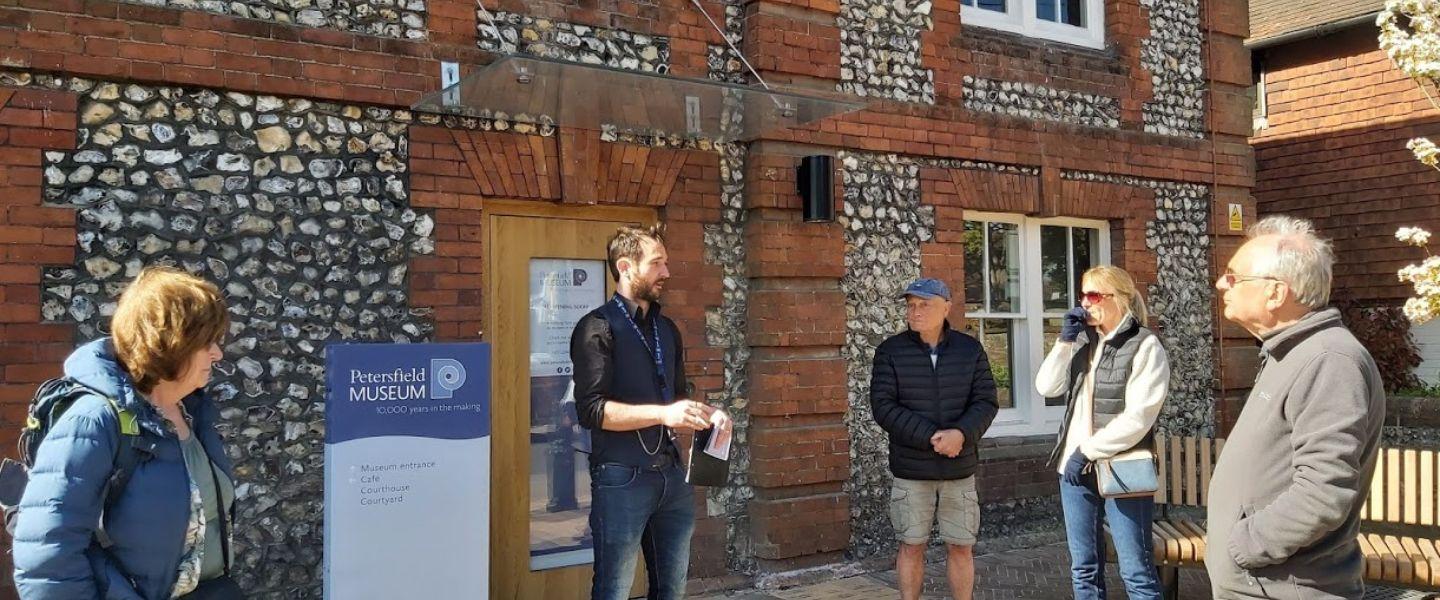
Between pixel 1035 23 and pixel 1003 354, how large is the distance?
2476 mm

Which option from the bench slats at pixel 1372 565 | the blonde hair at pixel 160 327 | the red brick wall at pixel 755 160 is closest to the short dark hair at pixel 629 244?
the red brick wall at pixel 755 160

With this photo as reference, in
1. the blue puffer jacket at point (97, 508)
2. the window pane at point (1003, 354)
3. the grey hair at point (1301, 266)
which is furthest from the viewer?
the window pane at point (1003, 354)

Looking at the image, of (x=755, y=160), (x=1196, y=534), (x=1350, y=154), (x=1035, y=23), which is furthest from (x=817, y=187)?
(x=1350, y=154)

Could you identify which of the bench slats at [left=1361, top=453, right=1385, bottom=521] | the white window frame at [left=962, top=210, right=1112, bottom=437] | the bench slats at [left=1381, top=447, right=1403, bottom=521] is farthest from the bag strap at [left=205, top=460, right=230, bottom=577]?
the bench slats at [left=1381, top=447, right=1403, bottom=521]

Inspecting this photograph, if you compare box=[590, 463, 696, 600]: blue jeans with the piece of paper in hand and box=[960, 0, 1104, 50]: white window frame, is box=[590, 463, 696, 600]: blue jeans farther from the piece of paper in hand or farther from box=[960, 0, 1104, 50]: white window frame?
box=[960, 0, 1104, 50]: white window frame

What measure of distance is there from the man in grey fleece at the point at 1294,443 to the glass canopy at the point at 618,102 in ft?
9.17

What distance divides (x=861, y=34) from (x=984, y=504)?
10.8 feet

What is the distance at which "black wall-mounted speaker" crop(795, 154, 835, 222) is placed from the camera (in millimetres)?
6398

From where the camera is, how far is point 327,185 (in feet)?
16.8

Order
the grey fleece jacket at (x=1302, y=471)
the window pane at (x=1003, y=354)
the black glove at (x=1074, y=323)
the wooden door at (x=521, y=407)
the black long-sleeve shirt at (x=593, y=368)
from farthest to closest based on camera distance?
the window pane at (x=1003, y=354)
the wooden door at (x=521, y=407)
the black glove at (x=1074, y=323)
the black long-sleeve shirt at (x=593, y=368)
the grey fleece jacket at (x=1302, y=471)

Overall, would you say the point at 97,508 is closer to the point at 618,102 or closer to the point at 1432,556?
the point at 618,102

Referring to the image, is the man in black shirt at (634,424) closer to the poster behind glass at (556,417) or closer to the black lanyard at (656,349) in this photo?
the black lanyard at (656,349)

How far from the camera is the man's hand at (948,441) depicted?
5.03 metres

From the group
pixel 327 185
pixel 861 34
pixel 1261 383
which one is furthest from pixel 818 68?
pixel 1261 383
